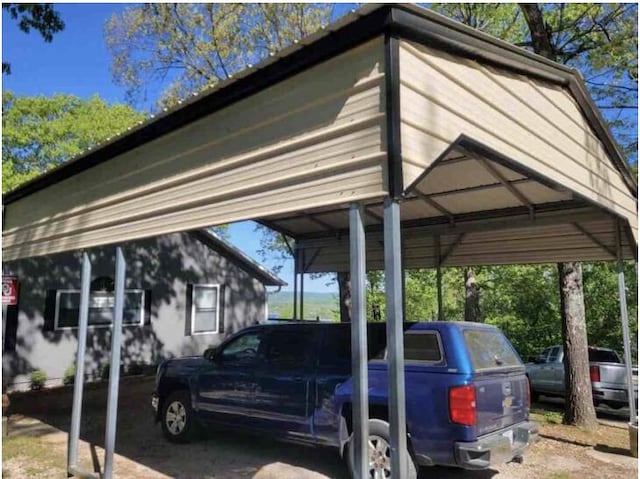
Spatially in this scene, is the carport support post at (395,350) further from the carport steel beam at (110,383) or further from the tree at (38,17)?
the tree at (38,17)

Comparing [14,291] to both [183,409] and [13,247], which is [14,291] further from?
[183,409]

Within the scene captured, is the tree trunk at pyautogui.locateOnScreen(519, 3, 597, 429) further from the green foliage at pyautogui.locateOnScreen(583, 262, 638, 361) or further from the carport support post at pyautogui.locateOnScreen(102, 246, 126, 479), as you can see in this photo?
the green foliage at pyautogui.locateOnScreen(583, 262, 638, 361)

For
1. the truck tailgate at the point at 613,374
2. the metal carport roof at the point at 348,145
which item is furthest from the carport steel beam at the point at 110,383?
the truck tailgate at the point at 613,374

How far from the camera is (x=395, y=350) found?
3.23 m

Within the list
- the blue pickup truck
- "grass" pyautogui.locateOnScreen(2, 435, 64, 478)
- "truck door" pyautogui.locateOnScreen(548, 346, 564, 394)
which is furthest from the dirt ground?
"truck door" pyautogui.locateOnScreen(548, 346, 564, 394)

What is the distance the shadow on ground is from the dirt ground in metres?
0.01

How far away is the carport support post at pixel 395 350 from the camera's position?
319 cm

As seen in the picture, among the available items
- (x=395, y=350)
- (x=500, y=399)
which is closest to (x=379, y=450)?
(x=500, y=399)

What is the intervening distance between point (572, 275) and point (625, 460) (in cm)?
335

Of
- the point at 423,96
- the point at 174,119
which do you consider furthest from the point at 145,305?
the point at 423,96

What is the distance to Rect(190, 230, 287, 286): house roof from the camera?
15955mm

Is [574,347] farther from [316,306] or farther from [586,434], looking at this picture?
[316,306]

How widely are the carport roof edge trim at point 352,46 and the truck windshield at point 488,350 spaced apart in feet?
8.95

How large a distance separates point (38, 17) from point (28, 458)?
23.8 ft
